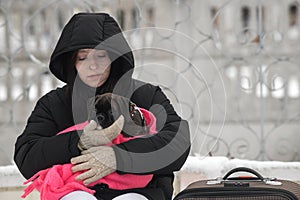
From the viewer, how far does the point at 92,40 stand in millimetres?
1873

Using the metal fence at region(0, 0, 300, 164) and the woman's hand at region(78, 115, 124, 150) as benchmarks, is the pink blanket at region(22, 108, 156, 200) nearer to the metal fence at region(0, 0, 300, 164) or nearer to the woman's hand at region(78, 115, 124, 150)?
the woman's hand at region(78, 115, 124, 150)

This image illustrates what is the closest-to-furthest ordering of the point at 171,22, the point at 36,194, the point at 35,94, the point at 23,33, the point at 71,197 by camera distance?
the point at 71,197, the point at 36,194, the point at 23,33, the point at 171,22, the point at 35,94

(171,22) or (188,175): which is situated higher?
(171,22)

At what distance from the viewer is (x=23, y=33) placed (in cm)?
281

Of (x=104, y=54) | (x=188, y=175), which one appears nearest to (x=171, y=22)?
(x=188, y=175)

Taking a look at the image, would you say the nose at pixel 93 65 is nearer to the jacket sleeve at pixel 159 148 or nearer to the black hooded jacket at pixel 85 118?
the black hooded jacket at pixel 85 118

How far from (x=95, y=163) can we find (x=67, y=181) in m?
0.09

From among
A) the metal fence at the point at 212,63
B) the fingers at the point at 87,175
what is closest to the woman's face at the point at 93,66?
the fingers at the point at 87,175

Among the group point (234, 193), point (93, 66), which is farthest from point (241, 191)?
point (93, 66)

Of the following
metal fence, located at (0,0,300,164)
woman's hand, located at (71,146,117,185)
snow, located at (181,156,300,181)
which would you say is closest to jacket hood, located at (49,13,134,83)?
woman's hand, located at (71,146,117,185)

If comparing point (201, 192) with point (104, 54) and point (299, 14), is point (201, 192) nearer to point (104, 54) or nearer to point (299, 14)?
point (104, 54)

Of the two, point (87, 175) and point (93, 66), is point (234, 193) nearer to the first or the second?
point (87, 175)

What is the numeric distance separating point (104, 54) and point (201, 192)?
423mm

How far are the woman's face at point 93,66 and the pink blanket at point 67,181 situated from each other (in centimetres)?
12
